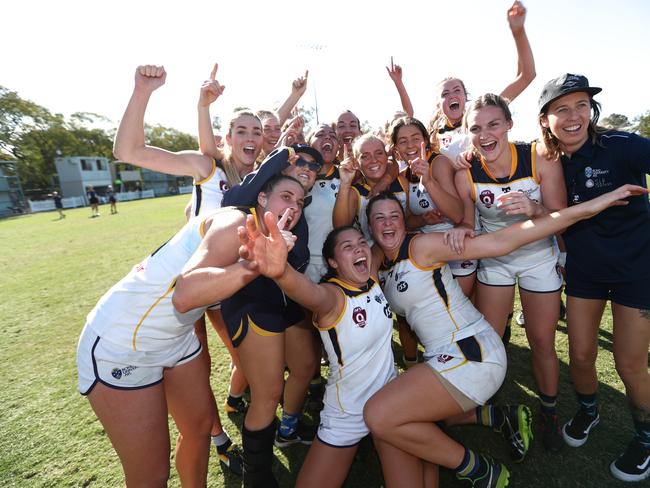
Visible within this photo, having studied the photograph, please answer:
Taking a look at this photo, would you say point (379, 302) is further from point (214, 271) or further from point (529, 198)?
point (529, 198)

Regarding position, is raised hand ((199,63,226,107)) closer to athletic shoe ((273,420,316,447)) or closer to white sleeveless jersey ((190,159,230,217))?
white sleeveless jersey ((190,159,230,217))

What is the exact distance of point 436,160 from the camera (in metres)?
3.47

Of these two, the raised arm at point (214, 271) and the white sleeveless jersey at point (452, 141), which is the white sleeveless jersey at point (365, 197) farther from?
the raised arm at point (214, 271)

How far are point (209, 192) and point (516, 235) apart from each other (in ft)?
8.46

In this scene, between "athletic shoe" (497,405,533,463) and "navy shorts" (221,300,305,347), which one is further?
"athletic shoe" (497,405,533,463)

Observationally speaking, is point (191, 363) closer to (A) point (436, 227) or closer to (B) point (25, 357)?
(A) point (436, 227)

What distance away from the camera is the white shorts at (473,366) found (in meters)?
2.45

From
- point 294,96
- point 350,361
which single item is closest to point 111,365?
point 350,361

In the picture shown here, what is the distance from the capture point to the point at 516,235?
8.45 feet

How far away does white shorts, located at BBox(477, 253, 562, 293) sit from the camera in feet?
9.74

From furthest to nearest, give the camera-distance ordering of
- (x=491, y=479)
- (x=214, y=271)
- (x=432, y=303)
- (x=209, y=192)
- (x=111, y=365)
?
(x=209, y=192), (x=432, y=303), (x=491, y=479), (x=111, y=365), (x=214, y=271)

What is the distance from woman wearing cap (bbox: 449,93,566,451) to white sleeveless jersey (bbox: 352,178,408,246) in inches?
25.1

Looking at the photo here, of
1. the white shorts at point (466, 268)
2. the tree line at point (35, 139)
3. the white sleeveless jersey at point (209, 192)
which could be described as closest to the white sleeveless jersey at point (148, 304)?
the white sleeveless jersey at point (209, 192)

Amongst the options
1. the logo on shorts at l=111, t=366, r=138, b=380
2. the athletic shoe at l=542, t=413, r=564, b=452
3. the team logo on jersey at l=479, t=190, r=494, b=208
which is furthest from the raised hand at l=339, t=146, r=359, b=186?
the athletic shoe at l=542, t=413, r=564, b=452
